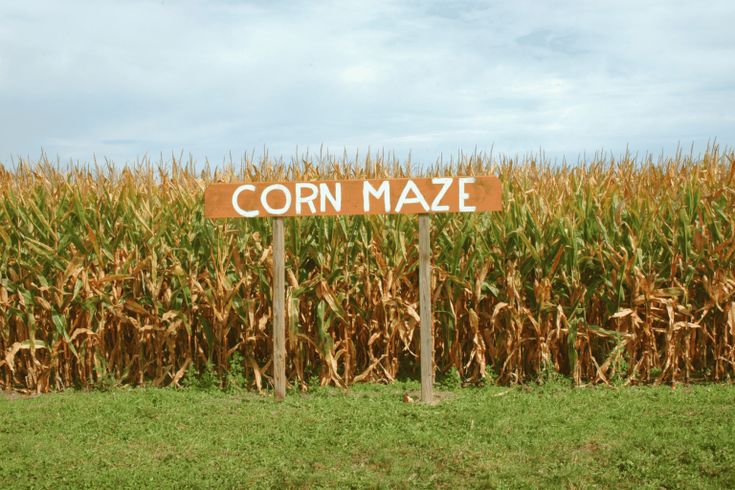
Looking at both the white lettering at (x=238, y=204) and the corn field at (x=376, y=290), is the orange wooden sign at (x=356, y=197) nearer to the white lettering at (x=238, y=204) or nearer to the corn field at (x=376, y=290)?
the white lettering at (x=238, y=204)

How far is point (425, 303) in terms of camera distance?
263 inches

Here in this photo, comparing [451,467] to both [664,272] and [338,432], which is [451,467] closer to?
[338,432]

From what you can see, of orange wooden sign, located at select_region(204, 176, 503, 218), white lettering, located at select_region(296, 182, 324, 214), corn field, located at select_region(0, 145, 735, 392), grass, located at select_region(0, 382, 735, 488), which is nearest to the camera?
grass, located at select_region(0, 382, 735, 488)

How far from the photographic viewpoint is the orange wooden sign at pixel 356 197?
21.6ft

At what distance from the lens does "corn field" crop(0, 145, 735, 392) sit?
293 inches

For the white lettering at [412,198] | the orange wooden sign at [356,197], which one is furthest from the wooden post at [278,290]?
the white lettering at [412,198]

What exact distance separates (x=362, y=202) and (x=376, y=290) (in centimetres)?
121

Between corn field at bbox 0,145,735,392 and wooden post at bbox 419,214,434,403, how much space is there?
641 millimetres

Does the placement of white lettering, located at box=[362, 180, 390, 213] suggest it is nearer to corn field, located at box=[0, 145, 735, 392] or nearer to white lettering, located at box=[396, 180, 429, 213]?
white lettering, located at box=[396, 180, 429, 213]

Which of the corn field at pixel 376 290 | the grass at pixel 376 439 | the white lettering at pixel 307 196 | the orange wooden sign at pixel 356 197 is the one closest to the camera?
the grass at pixel 376 439

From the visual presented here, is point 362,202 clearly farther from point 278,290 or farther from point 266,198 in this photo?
point 278,290

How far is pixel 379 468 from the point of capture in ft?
17.4

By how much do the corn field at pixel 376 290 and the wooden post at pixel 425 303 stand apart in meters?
0.64

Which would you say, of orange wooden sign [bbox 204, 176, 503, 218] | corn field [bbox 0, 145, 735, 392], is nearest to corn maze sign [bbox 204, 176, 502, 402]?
orange wooden sign [bbox 204, 176, 503, 218]
